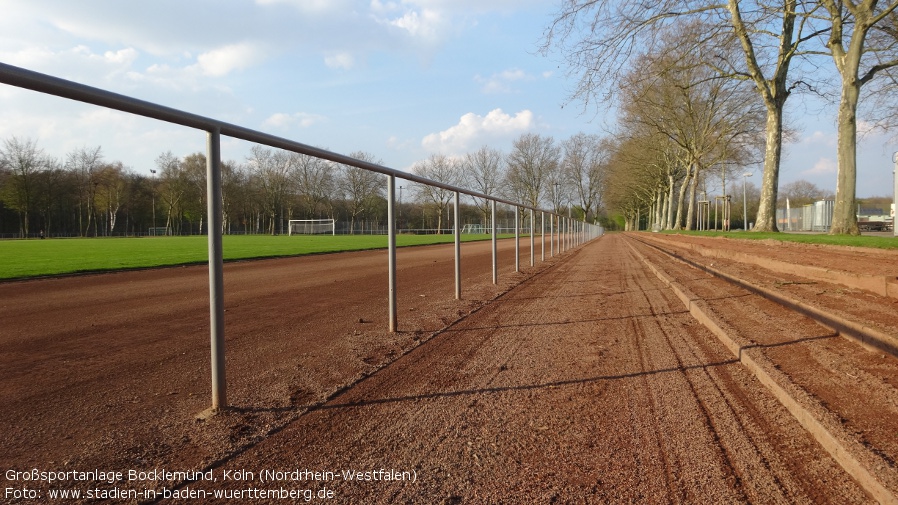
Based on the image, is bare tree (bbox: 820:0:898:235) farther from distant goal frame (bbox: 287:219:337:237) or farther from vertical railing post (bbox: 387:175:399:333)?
distant goal frame (bbox: 287:219:337:237)

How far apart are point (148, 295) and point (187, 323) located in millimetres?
3144

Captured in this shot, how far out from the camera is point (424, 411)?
2898 millimetres

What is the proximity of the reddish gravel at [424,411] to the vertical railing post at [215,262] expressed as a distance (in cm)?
22

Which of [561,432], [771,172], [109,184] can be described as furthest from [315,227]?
[561,432]

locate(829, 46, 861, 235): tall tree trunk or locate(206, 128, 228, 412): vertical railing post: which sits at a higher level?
locate(829, 46, 861, 235): tall tree trunk

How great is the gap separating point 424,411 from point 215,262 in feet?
4.76

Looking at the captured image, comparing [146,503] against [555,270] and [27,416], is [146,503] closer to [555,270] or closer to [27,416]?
[27,416]

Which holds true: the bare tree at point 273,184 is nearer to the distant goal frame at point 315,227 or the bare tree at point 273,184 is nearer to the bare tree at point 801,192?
the distant goal frame at point 315,227

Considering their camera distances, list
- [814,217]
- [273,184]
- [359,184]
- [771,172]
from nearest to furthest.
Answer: [359,184] < [771,172] < [273,184] < [814,217]

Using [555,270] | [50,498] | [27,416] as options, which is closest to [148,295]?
[27,416]

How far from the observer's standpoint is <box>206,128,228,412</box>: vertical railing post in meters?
2.82

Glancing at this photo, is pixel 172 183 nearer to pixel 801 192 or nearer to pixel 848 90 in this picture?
pixel 848 90

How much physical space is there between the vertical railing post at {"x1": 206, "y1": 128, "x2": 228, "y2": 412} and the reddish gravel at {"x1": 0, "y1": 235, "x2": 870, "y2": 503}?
0.22m

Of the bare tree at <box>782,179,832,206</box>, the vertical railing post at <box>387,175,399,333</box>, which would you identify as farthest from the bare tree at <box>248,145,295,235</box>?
the bare tree at <box>782,179,832,206</box>
